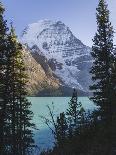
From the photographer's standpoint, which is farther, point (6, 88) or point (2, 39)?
point (6, 88)

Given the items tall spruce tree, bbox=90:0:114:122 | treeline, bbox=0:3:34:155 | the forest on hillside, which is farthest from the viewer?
tall spruce tree, bbox=90:0:114:122

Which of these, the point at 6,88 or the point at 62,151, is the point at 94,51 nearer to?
the point at 6,88

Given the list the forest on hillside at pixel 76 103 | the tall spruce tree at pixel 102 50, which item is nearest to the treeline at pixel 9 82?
the forest on hillside at pixel 76 103

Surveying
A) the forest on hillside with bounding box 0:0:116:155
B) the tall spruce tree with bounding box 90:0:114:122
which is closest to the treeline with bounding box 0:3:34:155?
the forest on hillside with bounding box 0:0:116:155

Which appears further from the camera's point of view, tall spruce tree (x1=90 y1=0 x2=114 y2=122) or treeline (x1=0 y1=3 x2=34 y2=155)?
tall spruce tree (x1=90 y1=0 x2=114 y2=122)

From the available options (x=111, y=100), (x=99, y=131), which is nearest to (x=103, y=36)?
(x=111, y=100)

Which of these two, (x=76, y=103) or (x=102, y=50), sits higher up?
(x=102, y=50)

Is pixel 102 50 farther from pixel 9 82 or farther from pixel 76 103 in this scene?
pixel 9 82

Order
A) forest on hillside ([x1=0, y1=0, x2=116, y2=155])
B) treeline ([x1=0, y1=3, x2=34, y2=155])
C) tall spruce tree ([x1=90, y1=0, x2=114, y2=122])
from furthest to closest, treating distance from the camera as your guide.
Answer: tall spruce tree ([x1=90, y1=0, x2=114, y2=122]), treeline ([x1=0, y1=3, x2=34, y2=155]), forest on hillside ([x1=0, y1=0, x2=116, y2=155])

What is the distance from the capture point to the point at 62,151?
32.7 ft

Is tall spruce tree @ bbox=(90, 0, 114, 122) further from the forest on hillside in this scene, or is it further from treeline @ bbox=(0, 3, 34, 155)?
treeline @ bbox=(0, 3, 34, 155)

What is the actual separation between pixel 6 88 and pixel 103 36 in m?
15.4

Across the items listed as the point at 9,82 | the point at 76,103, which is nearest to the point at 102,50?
the point at 76,103

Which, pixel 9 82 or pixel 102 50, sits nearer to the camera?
pixel 9 82
